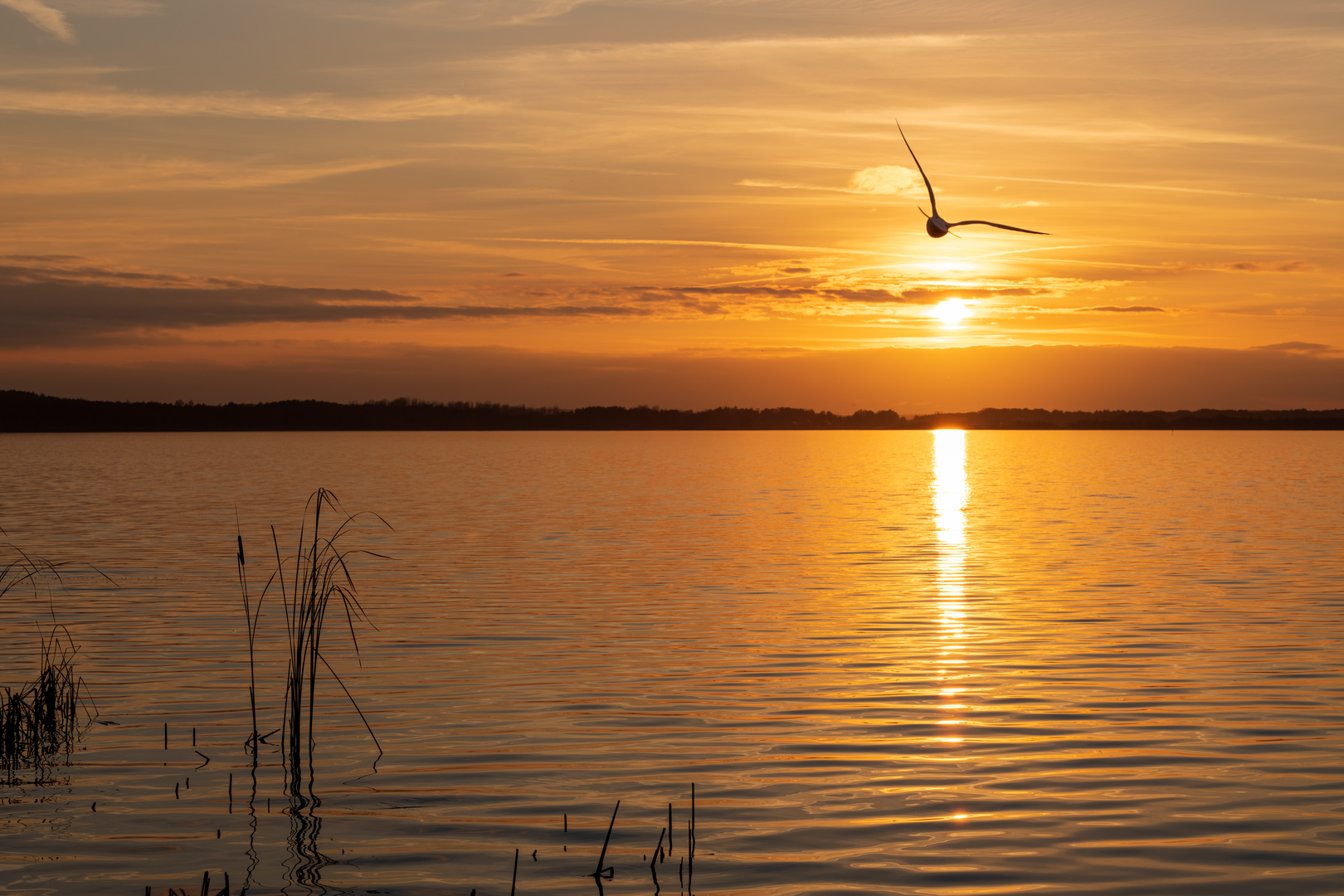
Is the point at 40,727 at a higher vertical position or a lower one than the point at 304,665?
lower

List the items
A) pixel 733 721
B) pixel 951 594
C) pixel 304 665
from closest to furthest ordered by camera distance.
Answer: pixel 733 721
pixel 304 665
pixel 951 594

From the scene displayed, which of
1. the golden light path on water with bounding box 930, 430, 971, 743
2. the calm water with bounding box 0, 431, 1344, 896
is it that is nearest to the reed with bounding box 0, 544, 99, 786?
the calm water with bounding box 0, 431, 1344, 896

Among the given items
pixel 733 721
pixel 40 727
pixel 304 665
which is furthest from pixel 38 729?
pixel 733 721

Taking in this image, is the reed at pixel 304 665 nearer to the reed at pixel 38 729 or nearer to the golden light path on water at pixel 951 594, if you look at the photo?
the reed at pixel 38 729

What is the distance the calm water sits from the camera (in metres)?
11.5

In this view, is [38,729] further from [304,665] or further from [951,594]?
[951,594]

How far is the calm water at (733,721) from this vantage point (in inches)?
451

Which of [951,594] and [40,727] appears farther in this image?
[951,594]

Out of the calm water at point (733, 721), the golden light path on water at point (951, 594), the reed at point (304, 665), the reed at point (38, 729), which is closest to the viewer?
the calm water at point (733, 721)

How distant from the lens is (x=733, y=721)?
16.9 metres

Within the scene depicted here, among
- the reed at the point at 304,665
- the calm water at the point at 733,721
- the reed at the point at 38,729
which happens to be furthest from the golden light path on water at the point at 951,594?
the reed at the point at 38,729

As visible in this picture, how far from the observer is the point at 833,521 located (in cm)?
5216

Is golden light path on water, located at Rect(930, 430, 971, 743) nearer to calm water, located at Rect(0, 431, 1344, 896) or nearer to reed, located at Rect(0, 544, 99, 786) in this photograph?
calm water, located at Rect(0, 431, 1344, 896)

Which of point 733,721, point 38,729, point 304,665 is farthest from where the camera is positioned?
point 304,665
